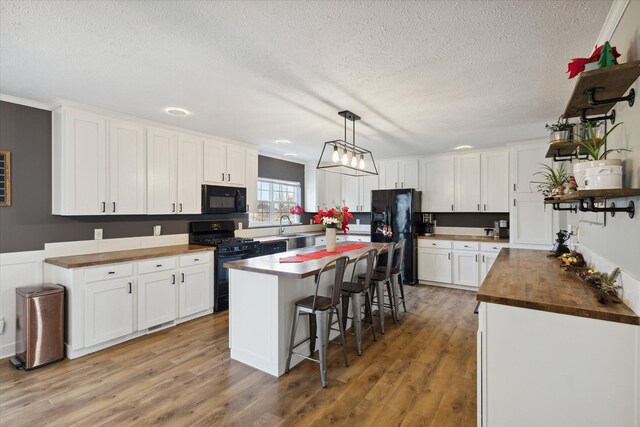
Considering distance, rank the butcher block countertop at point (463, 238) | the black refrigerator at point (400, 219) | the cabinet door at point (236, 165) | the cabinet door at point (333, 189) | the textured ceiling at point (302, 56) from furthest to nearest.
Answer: the cabinet door at point (333, 189) → the black refrigerator at point (400, 219) → the butcher block countertop at point (463, 238) → the cabinet door at point (236, 165) → the textured ceiling at point (302, 56)

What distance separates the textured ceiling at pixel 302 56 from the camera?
1733mm

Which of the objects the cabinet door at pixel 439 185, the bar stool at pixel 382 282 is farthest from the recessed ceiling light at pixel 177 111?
the cabinet door at pixel 439 185

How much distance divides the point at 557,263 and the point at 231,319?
3.01 m

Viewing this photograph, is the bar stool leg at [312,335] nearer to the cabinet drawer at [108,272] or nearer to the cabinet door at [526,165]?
the cabinet drawer at [108,272]

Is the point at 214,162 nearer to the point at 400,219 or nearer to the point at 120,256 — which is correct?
the point at 120,256

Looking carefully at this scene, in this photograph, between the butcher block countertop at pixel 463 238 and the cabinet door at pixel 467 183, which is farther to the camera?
the cabinet door at pixel 467 183

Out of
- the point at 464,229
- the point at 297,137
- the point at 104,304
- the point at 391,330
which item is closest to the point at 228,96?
the point at 297,137

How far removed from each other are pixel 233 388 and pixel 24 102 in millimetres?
3361

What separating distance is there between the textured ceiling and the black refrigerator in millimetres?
2236

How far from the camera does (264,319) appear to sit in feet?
8.87

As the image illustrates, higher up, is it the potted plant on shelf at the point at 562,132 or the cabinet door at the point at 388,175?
the cabinet door at the point at 388,175

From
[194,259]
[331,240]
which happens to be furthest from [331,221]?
[194,259]

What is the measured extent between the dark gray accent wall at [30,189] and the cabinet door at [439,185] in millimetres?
5264

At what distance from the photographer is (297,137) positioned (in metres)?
4.57
